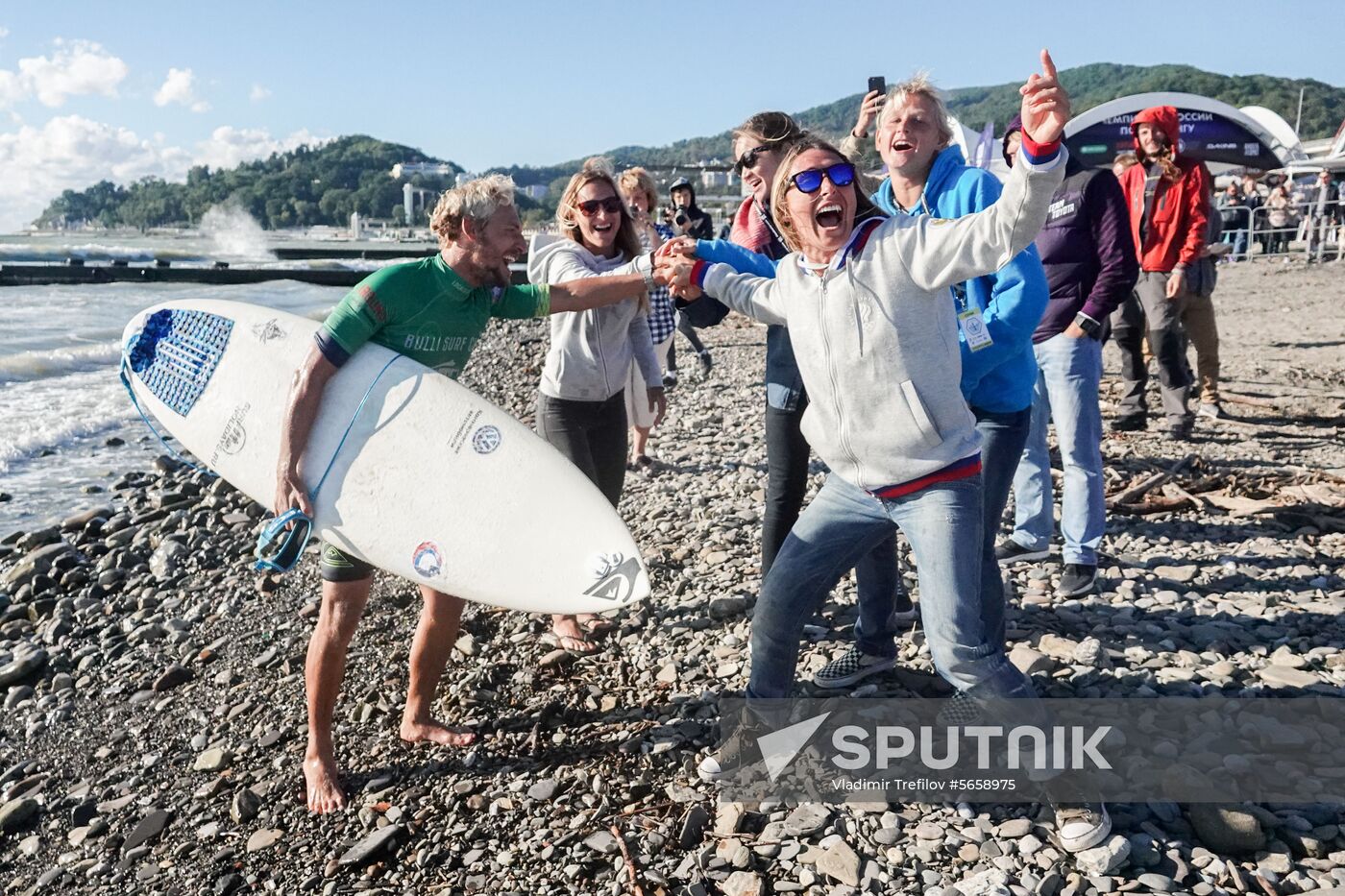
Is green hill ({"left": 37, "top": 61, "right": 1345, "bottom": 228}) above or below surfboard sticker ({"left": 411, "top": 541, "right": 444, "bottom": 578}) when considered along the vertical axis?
above

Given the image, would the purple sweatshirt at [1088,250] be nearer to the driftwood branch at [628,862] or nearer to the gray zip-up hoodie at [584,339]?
the gray zip-up hoodie at [584,339]

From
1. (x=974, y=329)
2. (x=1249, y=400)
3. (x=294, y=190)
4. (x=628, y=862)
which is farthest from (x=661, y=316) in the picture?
(x=294, y=190)

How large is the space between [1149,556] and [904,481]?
3.03 metres

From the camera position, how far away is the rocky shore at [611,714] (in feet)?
8.77

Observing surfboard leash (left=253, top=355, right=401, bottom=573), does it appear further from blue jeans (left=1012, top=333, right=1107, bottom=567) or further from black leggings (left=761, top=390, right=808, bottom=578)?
blue jeans (left=1012, top=333, right=1107, bottom=567)

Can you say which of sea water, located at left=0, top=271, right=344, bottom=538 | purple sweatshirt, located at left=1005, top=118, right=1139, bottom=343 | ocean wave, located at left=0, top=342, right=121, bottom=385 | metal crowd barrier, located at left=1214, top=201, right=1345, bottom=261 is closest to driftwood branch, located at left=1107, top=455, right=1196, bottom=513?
purple sweatshirt, located at left=1005, top=118, right=1139, bottom=343

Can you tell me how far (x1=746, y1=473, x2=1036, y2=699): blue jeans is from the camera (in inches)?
102

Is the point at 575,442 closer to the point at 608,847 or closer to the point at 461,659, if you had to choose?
the point at 461,659

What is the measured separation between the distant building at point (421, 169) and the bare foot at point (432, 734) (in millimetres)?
164811

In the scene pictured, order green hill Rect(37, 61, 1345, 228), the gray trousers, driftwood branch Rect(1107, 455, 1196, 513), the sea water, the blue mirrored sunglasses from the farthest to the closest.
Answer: green hill Rect(37, 61, 1345, 228) < the sea water < the gray trousers < driftwood branch Rect(1107, 455, 1196, 513) < the blue mirrored sunglasses

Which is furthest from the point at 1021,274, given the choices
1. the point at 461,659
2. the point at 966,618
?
the point at 461,659

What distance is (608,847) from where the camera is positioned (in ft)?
9.34

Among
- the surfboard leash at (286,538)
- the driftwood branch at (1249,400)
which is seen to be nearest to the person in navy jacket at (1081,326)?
the surfboard leash at (286,538)

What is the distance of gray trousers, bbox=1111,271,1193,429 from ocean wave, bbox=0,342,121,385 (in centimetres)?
1815
